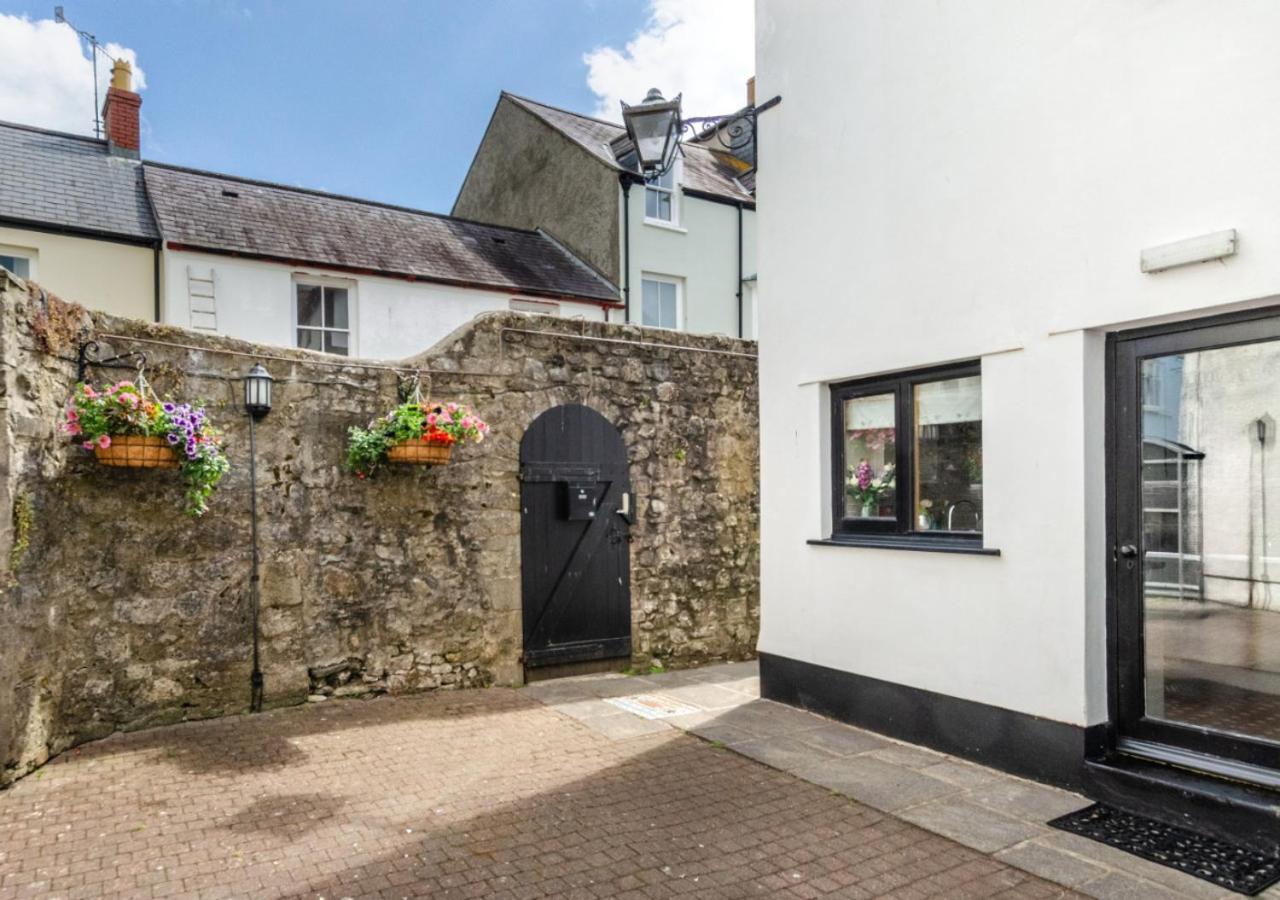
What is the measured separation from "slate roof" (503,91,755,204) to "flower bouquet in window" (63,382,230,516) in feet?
37.4

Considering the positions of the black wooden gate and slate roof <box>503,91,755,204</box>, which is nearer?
the black wooden gate

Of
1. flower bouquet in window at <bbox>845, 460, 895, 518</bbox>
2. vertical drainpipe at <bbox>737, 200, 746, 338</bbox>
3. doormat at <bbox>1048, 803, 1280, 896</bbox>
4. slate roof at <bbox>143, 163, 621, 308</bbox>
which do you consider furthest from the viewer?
vertical drainpipe at <bbox>737, 200, 746, 338</bbox>

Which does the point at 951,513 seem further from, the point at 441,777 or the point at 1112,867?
the point at 441,777

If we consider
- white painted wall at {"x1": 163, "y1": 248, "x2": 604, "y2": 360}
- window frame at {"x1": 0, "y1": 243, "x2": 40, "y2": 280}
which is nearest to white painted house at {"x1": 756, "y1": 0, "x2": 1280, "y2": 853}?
white painted wall at {"x1": 163, "y1": 248, "x2": 604, "y2": 360}

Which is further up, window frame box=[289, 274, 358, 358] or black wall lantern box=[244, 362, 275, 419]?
window frame box=[289, 274, 358, 358]

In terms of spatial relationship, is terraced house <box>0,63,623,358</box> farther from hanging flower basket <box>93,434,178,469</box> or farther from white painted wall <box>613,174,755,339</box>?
hanging flower basket <box>93,434,178,469</box>

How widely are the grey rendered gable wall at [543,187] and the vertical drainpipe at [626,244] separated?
→ 0.14 meters

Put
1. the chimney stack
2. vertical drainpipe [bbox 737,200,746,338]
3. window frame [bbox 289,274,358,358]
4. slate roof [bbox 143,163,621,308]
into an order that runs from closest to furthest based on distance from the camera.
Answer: slate roof [bbox 143,163,621,308]
window frame [bbox 289,274,358,358]
the chimney stack
vertical drainpipe [bbox 737,200,746,338]

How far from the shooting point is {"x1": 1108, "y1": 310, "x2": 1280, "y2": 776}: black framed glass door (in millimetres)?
3754

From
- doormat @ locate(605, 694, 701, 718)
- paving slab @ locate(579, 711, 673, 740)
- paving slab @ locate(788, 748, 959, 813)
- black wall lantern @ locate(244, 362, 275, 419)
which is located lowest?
doormat @ locate(605, 694, 701, 718)

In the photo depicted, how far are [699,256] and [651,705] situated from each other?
37.9ft

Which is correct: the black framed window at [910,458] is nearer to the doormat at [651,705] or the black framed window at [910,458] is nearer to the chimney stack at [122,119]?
the doormat at [651,705]

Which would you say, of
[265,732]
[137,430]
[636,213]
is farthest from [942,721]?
[636,213]

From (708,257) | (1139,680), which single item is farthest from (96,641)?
(708,257)
